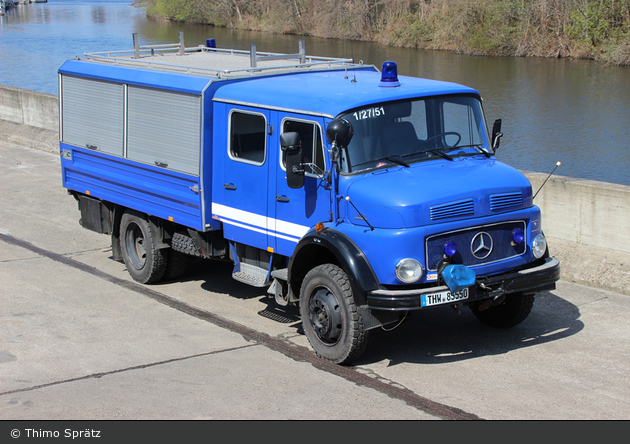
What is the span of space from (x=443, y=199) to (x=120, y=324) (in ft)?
11.8

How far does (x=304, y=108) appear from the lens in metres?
6.57

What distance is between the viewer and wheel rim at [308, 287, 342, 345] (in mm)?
6270

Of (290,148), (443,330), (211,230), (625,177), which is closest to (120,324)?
(211,230)

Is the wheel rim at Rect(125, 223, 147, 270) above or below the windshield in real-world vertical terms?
below

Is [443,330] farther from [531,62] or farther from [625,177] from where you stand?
[531,62]

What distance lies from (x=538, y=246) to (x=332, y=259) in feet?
5.95

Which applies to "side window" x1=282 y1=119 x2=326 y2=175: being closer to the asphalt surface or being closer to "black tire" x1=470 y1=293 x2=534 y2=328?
the asphalt surface

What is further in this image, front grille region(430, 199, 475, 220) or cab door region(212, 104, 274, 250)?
cab door region(212, 104, 274, 250)

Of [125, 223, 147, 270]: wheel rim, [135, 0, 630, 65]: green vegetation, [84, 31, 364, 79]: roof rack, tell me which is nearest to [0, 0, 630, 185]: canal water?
[135, 0, 630, 65]: green vegetation

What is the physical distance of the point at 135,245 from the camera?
9234 millimetres

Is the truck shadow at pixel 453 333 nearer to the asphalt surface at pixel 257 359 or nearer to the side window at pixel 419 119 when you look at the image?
the asphalt surface at pixel 257 359

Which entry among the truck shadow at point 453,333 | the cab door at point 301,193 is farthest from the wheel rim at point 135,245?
the cab door at point 301,193

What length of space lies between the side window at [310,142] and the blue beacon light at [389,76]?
2.79ft

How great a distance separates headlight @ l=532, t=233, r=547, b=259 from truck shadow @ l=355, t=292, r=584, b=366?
0.44 m
